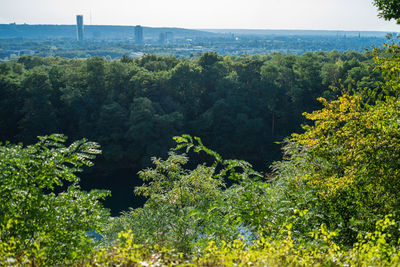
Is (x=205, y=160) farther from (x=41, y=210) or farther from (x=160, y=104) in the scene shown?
(x=41, y=210)

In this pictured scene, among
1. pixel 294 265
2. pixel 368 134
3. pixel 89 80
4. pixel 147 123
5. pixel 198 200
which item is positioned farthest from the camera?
pixel 89 80

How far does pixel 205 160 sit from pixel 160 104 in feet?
27.7

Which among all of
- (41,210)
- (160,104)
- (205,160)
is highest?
(41,210)

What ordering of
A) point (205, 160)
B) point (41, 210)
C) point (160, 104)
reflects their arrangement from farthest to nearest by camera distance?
point (160, 104)
point (205, 160)
point (41, 210)

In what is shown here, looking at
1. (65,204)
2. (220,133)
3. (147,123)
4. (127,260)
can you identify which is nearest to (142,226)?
(65,204)

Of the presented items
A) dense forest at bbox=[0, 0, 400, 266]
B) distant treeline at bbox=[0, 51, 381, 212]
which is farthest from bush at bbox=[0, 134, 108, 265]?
distant treeline at bbox=[0, 51, 381, 212]

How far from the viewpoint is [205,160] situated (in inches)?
1818

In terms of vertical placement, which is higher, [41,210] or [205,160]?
[41,210]

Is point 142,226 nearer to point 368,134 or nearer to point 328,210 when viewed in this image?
point 328,210

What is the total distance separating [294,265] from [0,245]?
4115 mm

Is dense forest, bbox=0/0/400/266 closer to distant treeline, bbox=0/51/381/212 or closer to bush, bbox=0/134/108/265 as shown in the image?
bush, bbox=0/134/108/265

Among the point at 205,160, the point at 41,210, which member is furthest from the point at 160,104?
the point at 41,210

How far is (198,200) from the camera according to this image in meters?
14.3

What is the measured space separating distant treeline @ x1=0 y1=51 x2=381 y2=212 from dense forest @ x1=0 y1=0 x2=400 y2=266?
0.16 metres
